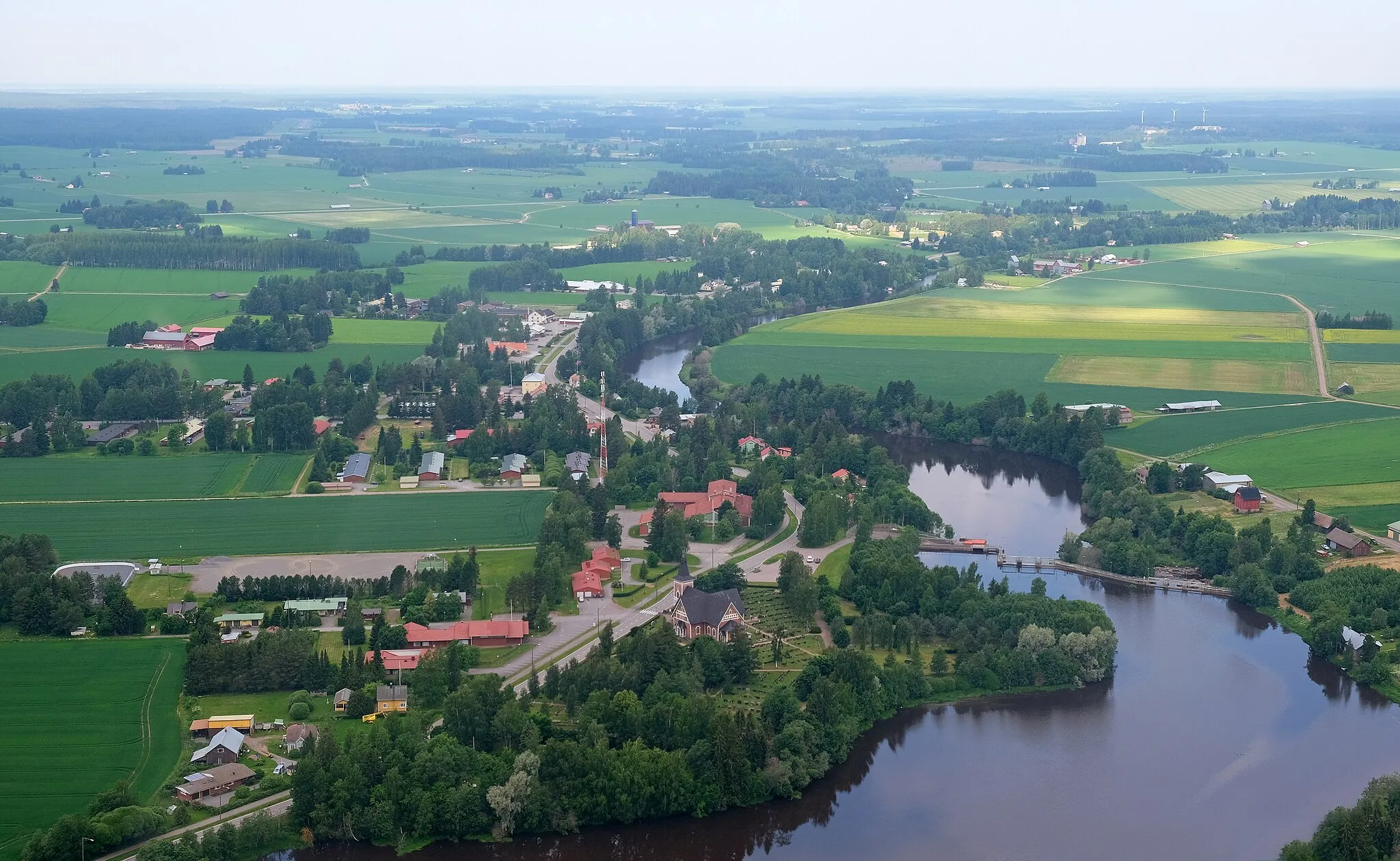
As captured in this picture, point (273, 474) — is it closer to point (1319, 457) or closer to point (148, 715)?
point (148, 715)

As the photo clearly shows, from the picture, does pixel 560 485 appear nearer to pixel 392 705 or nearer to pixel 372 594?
pixel 372 594

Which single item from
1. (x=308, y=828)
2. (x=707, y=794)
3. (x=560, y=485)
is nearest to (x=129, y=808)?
(x=308, y=828)

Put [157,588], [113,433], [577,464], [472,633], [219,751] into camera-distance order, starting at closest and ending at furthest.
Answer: [219,751], [472,633], [157,588], [577,464], [113,433]

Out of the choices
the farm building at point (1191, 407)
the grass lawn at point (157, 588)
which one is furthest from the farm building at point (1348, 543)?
the grass lawn at point (157, 588)

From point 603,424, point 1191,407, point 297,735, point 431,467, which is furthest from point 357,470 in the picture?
point 1191,407

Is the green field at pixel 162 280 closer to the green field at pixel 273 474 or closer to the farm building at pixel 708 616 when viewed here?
the green field at pixel 273 474

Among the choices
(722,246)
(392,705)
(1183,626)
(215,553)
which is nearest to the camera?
(392,705)
